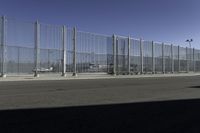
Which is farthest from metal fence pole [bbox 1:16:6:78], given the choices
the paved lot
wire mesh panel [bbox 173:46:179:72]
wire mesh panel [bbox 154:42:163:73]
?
wire mesh panel [bbox 173:46:179:72]

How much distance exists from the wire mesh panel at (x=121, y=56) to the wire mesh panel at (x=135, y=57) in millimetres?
1540

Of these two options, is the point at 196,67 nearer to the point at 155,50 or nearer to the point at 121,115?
the point at 155,50

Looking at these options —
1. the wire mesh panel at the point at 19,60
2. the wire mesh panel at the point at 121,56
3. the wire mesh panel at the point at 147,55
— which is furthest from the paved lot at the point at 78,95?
the wire mesh panel at the point at 147,55

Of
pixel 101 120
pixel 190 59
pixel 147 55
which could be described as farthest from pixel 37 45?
pixel 190 59

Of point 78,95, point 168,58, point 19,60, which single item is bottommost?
point 78,95

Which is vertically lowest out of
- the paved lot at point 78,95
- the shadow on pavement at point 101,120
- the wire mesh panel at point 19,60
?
the shadow on pavement at point 101,120

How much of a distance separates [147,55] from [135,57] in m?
3.40

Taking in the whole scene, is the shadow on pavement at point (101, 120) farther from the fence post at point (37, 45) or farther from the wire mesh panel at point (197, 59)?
the wire mesh panel at point (197, 59)

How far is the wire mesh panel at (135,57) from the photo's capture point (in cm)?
5480

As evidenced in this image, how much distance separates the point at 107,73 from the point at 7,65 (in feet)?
55.9

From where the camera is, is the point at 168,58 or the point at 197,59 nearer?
the point at 168,58

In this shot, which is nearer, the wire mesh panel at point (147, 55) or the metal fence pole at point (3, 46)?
the metal fence pole at point (3, 46)

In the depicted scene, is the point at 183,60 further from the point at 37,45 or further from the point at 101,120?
the point at 101,120

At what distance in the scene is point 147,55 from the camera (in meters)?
58.3
